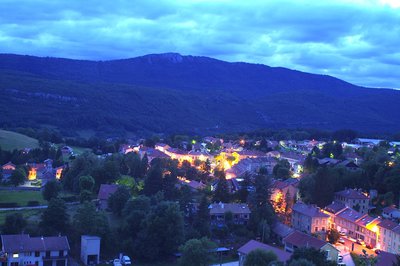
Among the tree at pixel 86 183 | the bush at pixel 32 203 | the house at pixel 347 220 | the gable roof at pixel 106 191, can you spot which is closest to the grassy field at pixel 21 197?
the bush at pixel 32 203

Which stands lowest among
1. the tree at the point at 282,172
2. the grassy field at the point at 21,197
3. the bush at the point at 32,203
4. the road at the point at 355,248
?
the road at the point at 355,248

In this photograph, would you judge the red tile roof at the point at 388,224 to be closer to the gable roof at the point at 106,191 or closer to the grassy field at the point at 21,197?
the gable roof at the point at 106,191

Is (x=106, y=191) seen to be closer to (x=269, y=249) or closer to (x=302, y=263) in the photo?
(x=269, y=249)

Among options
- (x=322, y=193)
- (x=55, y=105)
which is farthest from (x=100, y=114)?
(x=322, y=193)

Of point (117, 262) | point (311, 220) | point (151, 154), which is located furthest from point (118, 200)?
point (151, 154)

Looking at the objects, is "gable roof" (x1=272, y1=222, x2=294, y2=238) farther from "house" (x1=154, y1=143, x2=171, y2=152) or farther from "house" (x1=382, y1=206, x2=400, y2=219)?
"house" (x1=154, y1=143, x2=171, y2=152)

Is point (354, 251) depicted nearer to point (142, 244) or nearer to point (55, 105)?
point (142, 244)
